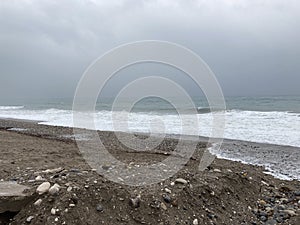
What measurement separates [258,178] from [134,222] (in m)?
3.10

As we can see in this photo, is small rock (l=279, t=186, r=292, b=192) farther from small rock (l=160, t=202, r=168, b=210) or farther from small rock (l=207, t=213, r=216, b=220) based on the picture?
small rock (l=160, t=202, r=168, b=210)

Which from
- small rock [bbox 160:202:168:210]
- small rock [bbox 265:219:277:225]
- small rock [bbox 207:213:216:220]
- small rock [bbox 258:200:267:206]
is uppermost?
small rock [bbox 160:202:168:210]

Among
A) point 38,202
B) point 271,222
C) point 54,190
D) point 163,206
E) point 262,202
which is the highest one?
point 54,190

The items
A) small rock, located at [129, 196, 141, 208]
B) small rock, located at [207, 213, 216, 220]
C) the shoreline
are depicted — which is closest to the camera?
small rock, located at [129, 196, 141, 208]

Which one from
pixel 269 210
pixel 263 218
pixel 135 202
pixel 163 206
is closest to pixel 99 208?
pixel 135 202

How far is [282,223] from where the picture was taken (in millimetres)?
3961

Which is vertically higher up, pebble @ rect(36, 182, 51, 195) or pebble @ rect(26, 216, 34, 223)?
pebble @ rect(36, 182, 51, 195)

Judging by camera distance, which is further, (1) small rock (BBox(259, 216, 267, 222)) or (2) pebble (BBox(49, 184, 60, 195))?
(1) small rock (BBox(259, 216, 267, 222))

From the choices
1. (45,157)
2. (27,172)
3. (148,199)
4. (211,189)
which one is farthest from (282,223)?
(45,157)

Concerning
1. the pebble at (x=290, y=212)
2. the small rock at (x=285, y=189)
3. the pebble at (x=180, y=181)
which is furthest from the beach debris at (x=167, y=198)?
the small rock at (x=285, y=189)

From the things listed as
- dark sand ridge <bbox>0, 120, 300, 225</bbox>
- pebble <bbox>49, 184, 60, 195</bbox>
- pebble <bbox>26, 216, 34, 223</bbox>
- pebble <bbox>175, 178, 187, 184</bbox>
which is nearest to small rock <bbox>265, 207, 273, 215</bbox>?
dark sand ridge <bbox>0, 120, 300, 225</bbox>

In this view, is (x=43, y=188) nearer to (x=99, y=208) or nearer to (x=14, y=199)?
(x=14, y=199)

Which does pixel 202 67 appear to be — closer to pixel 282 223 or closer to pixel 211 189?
pixel 211 189

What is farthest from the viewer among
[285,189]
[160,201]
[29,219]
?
[285,189]
